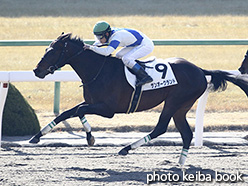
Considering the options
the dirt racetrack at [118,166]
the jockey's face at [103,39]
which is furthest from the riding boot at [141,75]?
the dirt racetrack at [118,166]

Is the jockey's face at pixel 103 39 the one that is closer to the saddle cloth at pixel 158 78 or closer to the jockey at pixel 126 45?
the jockey at pixel 126 45

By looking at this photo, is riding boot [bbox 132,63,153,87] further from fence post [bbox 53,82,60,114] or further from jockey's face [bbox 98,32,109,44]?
fence post [bbox 53,82,60,114]

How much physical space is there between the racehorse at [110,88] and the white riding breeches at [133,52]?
0.37 ft

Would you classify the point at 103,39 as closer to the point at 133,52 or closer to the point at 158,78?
the point at 133,52

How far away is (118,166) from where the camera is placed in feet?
21.3

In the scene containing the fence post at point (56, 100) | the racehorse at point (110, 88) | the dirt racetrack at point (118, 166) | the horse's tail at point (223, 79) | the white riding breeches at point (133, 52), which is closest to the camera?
the dirt racetrack at point (118, 166)

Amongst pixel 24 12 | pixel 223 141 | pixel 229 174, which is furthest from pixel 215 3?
pixel 229 174

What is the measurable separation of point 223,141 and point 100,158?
6.21 feet

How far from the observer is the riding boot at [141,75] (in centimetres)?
675

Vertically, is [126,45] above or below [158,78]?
above

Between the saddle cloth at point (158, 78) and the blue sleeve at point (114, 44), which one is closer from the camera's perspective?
the blue sleeve at point (114, 44)

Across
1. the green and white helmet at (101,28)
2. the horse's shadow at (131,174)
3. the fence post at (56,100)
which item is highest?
the green and white helmet at (101,28)

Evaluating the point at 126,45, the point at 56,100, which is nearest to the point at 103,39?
the point at 126,45

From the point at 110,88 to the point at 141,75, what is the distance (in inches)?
14.3
